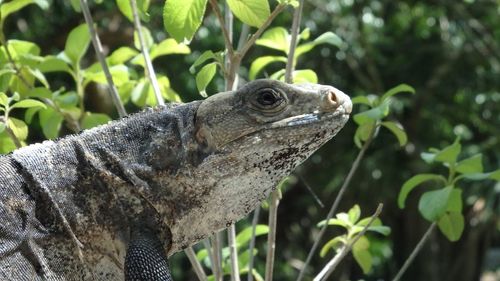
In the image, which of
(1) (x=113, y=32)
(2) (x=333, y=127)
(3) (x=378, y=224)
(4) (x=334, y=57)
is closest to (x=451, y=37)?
(4) (x=334, y=57)

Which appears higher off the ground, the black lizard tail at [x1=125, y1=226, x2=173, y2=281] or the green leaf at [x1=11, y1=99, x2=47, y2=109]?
the green leaf at [x1=11, y1=99, x2=47, y2=109]

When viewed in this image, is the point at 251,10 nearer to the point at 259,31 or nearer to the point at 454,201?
the point at 259,31

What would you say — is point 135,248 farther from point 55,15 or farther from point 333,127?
point 55,15

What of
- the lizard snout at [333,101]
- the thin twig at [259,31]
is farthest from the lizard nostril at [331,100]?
the thin twig at [259,31]

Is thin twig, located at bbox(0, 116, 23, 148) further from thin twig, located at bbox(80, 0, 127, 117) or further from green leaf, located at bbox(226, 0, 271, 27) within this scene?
green leaf, located at bbox(226, 0, 271, 27)

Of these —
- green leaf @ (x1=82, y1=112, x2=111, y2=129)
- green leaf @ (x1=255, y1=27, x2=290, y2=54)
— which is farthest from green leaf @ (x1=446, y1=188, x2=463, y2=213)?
green leaf @ (x1=82, y1=112, x2=111, y2=129)

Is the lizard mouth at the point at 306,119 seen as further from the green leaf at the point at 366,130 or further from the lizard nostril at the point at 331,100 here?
the green leaf at the point at 366,130
